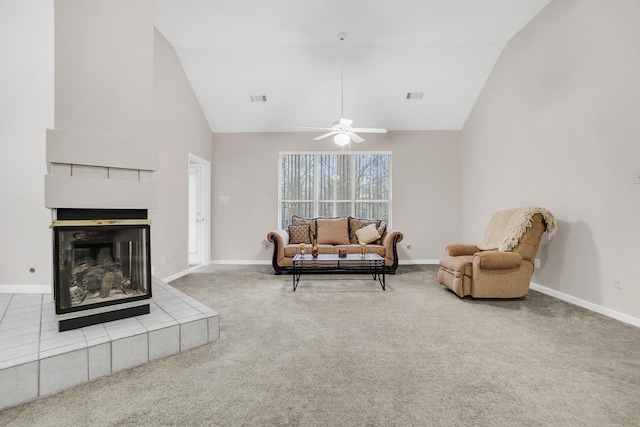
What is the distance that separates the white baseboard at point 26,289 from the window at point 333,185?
3625mm

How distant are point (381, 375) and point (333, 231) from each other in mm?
3620

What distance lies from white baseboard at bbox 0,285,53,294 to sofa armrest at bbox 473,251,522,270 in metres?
4.29

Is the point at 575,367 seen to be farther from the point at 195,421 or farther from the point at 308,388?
the point at 195,421

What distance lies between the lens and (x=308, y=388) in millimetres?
1587

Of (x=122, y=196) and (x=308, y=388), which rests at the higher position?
(x=122, y=196)

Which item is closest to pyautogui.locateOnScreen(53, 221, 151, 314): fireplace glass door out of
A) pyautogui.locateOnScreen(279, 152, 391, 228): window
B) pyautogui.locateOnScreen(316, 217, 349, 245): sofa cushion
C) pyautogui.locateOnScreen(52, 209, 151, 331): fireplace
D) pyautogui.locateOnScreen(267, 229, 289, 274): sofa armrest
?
pyautogui.locateOnScreen(52, 209, 151, 331): fireplace

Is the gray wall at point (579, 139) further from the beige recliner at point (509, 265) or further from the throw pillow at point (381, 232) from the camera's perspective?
the throw pillow at point (381, 232)

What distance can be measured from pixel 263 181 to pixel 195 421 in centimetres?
477

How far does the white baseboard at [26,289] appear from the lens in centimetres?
278

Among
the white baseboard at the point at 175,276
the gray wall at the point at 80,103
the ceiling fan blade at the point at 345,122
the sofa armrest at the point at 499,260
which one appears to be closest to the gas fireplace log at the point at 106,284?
the gray wall at the point at 80,103

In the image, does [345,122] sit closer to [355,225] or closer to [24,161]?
[355,225]

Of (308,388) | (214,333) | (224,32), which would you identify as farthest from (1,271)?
(224,32)

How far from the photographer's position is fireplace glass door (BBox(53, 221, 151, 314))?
5.93 ft

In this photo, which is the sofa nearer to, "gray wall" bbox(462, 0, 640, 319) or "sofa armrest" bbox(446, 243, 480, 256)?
"sofa armrest" bbox(446, 243, 480, 256)
